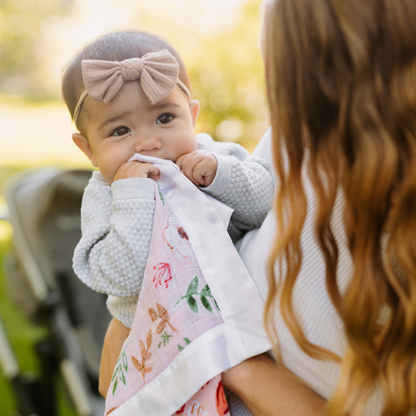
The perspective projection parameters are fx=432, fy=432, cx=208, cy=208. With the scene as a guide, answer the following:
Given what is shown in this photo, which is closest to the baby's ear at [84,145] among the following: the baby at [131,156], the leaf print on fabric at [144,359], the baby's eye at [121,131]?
the baby at [131,156]

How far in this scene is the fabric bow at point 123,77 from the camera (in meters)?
1.06

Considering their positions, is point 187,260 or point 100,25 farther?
point 100,25

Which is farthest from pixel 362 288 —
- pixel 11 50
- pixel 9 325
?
pixel 11 50

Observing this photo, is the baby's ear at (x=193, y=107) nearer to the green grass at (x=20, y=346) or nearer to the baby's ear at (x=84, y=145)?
the baby's ear at (x=84, y=145)

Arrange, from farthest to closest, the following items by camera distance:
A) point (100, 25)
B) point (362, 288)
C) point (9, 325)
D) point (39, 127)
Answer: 1. point (39, 127)
2. point (100, 25)
3. point (9, 325)
4. point (362, 288)

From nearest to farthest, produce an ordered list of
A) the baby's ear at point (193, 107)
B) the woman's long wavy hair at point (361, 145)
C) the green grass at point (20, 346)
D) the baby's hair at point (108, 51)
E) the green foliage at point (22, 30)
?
the woman's long wavy hair at point (361, 145) → the baby's hair at point (108, 51) → the baby's ear at point (193, 107) → the green grass at point (20, 346) → the green foliage at point (22, 30)

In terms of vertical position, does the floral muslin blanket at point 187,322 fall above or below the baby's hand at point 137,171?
below

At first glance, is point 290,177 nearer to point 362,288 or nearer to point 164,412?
point 362,288

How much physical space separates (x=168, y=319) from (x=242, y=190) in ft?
1.27

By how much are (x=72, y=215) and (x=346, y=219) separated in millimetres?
2150

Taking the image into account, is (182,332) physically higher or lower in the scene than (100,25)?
lower

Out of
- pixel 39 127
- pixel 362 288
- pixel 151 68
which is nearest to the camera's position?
pixel 362 288

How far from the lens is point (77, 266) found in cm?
109

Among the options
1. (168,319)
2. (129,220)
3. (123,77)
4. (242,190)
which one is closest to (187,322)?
(168,319)
